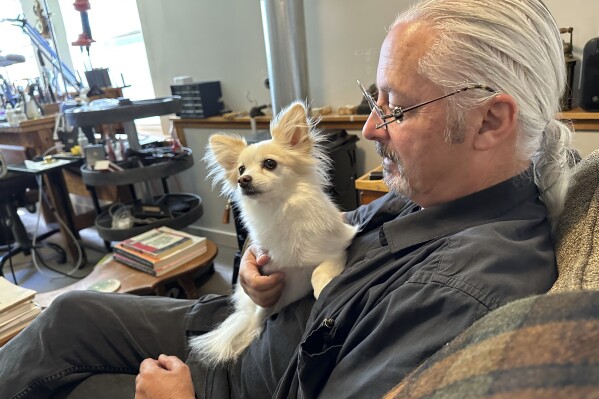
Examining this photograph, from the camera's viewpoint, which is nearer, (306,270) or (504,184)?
(504,184)

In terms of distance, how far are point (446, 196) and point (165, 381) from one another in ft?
2.48

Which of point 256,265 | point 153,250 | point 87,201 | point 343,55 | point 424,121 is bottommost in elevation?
point 87,201

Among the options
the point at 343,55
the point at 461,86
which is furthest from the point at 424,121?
the point at 343,55

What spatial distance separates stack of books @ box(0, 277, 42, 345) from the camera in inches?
50.3

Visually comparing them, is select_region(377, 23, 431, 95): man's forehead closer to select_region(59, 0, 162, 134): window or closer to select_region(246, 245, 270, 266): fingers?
select_region(246, 245, 270, 266): fingers

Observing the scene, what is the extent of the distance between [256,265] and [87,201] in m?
3.27

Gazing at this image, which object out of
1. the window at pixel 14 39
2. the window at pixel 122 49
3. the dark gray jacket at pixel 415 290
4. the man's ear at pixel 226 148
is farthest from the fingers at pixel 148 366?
the window at pixel 14 39

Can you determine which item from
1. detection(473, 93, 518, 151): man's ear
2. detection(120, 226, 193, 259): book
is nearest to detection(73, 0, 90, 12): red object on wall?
detection(120, 226, 193, 259): book

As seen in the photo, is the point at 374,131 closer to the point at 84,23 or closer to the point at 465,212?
the point at 465,212

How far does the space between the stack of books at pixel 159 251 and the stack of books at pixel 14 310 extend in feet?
1.65

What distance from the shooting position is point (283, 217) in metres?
1.10

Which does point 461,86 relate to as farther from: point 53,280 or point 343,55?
point 53,280

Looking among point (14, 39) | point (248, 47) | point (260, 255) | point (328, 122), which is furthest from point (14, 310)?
point (14, 39)

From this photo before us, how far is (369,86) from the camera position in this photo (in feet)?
7.14
